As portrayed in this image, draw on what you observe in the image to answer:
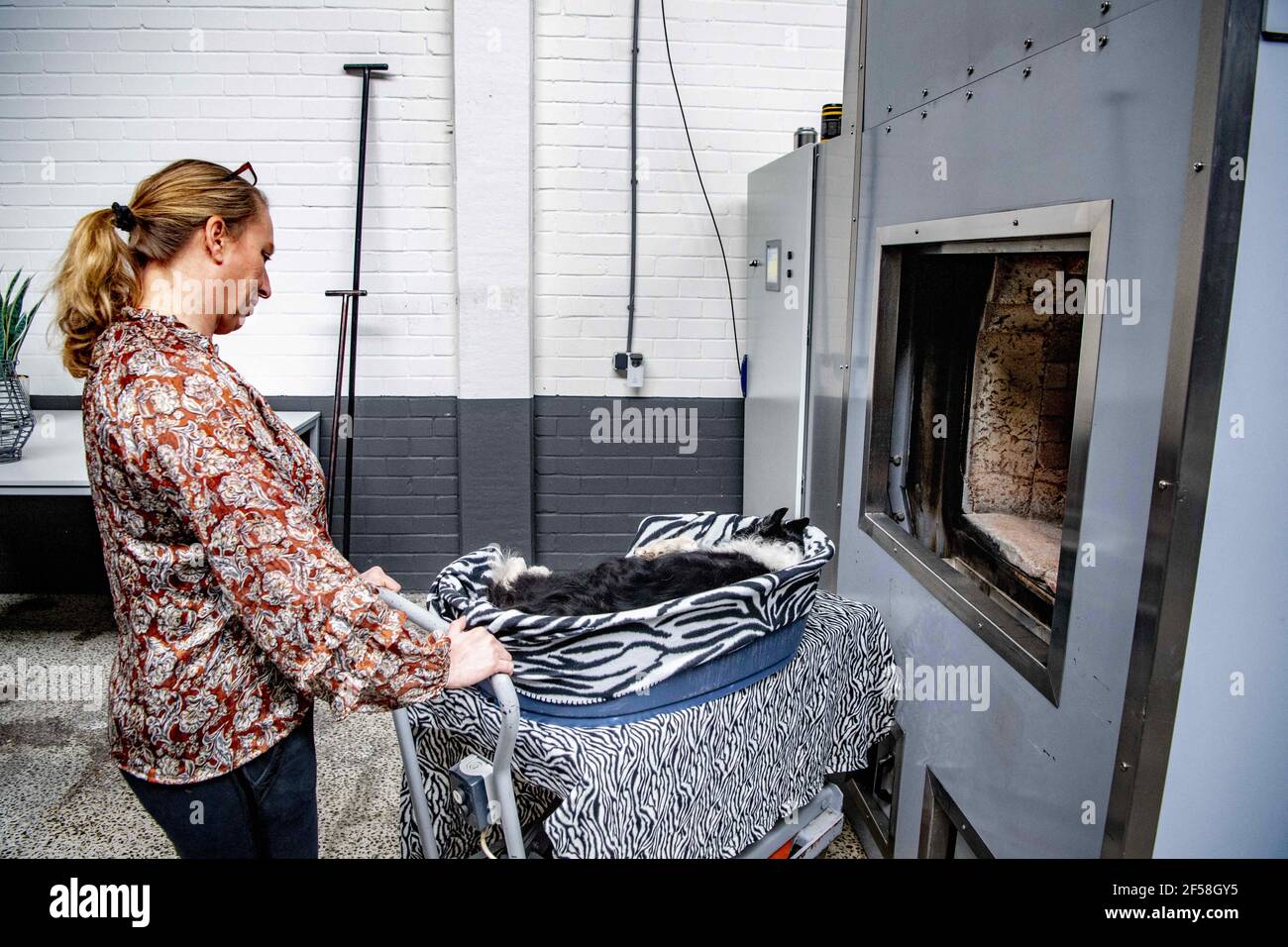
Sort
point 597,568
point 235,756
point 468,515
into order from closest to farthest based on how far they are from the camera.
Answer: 1. point 235,756
2. point 597,568
3. point 468,515

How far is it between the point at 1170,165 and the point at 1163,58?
15cm

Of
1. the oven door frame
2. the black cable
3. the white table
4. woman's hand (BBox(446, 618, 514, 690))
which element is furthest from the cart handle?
the black cable

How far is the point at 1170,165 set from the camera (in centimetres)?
115

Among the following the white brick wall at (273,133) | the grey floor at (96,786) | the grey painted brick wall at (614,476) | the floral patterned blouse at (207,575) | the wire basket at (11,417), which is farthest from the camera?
the grey painted brick wall at (614,476)

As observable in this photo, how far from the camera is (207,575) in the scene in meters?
1.25

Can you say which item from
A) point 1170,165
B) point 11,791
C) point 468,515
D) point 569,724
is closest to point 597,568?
point 569,724

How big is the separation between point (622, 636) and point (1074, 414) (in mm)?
787

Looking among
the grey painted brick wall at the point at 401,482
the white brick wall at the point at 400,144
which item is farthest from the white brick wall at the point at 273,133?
the grey painted brick wall at the point at 401,482

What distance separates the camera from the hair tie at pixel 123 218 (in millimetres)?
1284

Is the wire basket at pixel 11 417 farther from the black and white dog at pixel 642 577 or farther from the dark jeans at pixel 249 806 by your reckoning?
the black and white dog at pixel 642 577

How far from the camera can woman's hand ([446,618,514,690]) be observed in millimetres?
1239

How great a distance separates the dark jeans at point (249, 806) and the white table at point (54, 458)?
1282 mm

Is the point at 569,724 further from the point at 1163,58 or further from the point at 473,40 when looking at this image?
the point at 473,40

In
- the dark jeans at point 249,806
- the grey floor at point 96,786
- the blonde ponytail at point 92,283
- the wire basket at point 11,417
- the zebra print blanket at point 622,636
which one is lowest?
the grey floor at point 96,786
